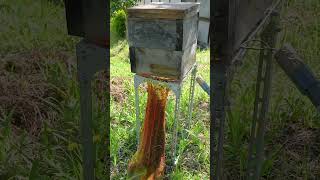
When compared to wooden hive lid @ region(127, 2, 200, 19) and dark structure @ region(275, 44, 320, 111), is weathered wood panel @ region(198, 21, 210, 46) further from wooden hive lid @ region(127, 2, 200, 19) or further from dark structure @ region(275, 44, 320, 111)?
dark structure @ region(275, 44, 320, 111)

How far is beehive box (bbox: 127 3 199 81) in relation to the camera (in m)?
2.61

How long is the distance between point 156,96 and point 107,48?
5.77ft

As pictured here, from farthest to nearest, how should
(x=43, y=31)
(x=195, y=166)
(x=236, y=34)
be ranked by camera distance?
(x=43, y=31)
(x=195, y=166)
(x=236, y=34)

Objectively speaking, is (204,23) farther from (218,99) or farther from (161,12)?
(218,99)

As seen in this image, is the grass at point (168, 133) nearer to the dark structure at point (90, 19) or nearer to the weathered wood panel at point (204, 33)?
the dark structure at point (90, 19)

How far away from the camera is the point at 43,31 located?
3543mm

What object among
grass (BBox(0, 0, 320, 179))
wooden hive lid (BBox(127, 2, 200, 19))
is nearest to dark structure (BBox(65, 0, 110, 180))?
grass (BBox(0, 0, 320, 179))

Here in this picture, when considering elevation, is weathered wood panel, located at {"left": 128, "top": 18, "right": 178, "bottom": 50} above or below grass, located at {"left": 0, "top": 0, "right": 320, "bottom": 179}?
above

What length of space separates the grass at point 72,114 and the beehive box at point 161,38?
484 mm

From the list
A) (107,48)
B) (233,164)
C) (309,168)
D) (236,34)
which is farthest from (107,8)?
(309,168)

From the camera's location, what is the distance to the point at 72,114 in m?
2.81

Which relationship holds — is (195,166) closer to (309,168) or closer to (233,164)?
(233,164)

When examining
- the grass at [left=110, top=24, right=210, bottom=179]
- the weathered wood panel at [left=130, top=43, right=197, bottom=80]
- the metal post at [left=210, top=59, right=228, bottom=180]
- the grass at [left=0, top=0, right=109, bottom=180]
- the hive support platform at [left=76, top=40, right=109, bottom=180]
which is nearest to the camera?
the metal post at [left=210, top=59, right=228, bottom=180]

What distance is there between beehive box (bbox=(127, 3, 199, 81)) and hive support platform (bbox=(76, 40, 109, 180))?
4.68ft
